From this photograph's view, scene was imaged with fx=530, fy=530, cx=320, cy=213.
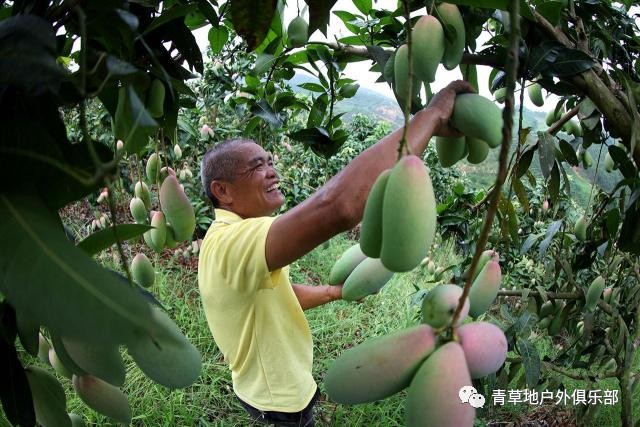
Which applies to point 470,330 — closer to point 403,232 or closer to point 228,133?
point 403,232

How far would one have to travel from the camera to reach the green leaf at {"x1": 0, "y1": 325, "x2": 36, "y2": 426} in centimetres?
46

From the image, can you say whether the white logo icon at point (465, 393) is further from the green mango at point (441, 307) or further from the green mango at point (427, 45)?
the green mango at point (427, 45)

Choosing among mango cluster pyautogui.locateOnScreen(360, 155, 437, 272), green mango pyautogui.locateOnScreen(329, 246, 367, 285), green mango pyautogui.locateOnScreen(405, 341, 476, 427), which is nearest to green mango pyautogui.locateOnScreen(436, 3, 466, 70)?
mango cluster pyautogui.locateOnScreen(360, 155, 437, 272)

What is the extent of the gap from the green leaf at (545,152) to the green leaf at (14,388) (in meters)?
0.69

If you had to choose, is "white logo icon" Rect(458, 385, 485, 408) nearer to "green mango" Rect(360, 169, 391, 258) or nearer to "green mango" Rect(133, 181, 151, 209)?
"green mango" Rect(360, 169, 391, 258)

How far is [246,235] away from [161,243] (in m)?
0.15

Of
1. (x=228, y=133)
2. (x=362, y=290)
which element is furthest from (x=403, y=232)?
(x=228, y=133)

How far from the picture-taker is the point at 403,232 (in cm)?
37

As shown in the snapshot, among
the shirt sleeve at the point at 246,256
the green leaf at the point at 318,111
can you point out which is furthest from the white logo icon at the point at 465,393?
the green leaf at the point at 318,111

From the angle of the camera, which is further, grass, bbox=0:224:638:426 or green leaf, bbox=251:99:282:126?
grass, bbox=0:224:638:426

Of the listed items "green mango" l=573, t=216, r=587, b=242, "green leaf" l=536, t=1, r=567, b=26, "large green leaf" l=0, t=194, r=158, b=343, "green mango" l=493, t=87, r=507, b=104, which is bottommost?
"green mango" l=573, t=216, r=587, b=242

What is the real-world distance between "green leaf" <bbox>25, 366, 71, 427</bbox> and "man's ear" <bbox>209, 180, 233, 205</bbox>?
88 centimetres

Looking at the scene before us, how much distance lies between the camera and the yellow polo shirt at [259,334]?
1.29 meters

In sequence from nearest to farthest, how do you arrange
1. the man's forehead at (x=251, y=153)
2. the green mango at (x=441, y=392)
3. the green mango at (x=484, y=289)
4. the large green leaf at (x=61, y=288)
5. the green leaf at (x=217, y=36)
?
the large green leaf at (x=61, y=288) < the green mango at (x=441, y=392) < the green mango at (x=484, y=289) < the green leaf at (x=217, y=36) < the man's forehead at (x=251, y=153)
